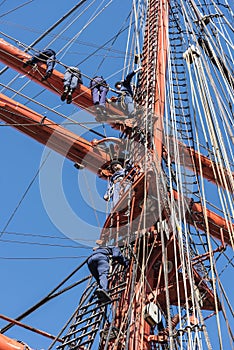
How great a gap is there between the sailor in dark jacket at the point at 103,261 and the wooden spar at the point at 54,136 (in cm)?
277

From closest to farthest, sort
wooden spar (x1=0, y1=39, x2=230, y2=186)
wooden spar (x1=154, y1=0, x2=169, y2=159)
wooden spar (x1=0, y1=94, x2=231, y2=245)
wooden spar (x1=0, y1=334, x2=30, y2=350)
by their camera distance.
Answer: wooden spar (x1=0, y1=334, x2=30, y2=350), wooden spar (x1=154, y1=0, x2=169, y2=159), wooden spar (x1=0, y1=94, x2=231, y2=245), wooden spar (x1=0, y1=39, x2=230, y2=186)

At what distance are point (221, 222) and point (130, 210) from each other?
2.35 metres

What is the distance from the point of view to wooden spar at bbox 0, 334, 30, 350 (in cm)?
578

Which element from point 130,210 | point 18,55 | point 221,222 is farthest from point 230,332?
point 18,55

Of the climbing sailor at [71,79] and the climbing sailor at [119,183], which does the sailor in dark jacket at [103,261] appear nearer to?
the climbing sailor at [119,183]

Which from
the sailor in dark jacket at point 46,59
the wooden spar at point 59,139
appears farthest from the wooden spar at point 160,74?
the sailor in dark jacket at point 46,59

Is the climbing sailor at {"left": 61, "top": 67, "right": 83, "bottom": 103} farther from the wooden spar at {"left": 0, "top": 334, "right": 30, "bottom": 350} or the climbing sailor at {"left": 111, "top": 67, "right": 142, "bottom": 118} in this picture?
the wooden spar at {"left": 0, "top": 334, "right": 30, "bottom": 350}

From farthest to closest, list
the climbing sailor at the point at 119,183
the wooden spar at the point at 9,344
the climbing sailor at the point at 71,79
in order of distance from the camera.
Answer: the climbing sailor at the point at 71,79 < the climbing sailor at the point at 119,183 < the wooden spar at the point at 9,344

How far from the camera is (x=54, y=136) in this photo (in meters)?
9.02

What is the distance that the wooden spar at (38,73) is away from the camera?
9.55 meters

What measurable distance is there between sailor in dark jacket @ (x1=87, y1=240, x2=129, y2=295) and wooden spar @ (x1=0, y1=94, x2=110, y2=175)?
277 centimetres

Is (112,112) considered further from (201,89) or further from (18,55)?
(201,89)

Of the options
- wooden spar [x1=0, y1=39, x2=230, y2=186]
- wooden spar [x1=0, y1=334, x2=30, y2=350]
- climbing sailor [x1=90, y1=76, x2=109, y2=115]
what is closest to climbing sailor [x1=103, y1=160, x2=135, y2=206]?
climbing sailor [x1=90, y1=76, x2=109, y2=115]

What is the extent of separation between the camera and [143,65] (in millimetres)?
9391
